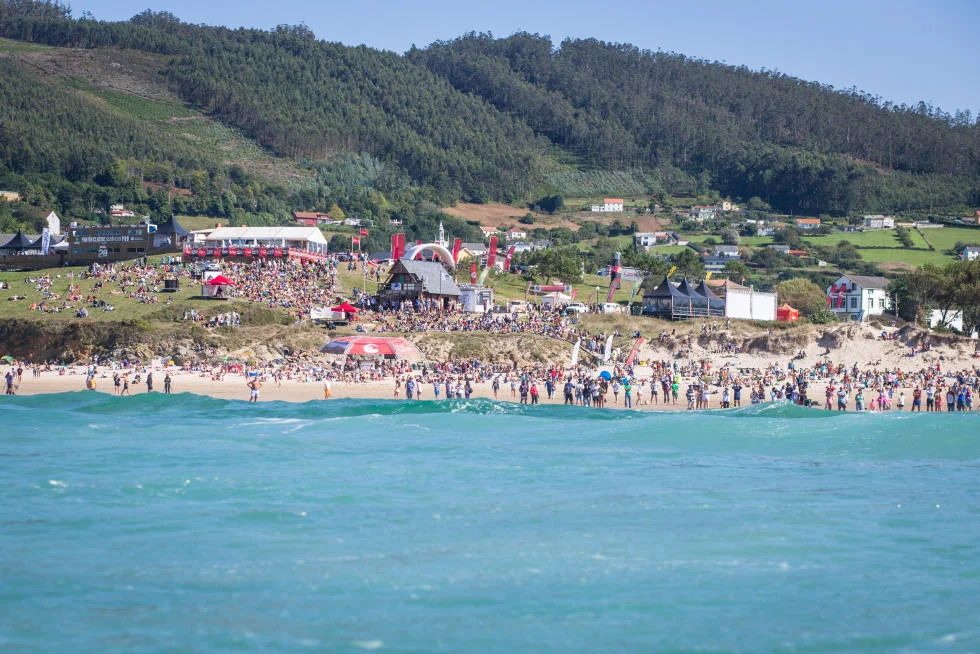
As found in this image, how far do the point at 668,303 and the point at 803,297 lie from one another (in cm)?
1601

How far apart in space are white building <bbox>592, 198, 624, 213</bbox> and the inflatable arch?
244 ft

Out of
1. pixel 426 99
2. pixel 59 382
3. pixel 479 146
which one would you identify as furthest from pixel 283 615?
pixel 426 99

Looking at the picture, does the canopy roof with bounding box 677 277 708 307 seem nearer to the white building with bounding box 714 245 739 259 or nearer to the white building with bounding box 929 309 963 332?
the white building with bounding box 929 309 963 332

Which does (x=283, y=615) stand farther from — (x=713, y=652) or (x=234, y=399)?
(x=234, y=399)

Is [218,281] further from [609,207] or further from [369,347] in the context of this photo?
[609,207]

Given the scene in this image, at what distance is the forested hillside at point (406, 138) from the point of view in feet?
377

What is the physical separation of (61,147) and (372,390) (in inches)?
3620

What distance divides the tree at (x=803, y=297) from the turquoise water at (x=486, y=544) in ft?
138

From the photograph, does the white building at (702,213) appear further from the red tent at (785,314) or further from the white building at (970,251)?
the red tent at (785,314)

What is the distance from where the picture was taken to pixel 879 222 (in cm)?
11819

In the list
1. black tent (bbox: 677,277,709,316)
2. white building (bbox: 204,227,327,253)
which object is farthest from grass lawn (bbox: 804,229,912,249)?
white building (bbox: 204,227,327,253)

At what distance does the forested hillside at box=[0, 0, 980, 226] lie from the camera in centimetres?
11481

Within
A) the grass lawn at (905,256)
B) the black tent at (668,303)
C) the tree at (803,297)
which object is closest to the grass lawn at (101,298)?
the black tent at (668,303)

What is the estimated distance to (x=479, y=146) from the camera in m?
159
